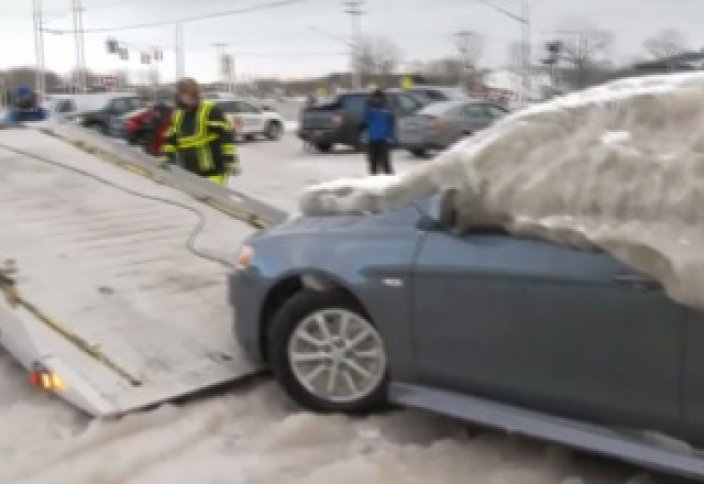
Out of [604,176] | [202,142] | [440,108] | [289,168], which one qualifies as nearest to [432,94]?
[440,108]

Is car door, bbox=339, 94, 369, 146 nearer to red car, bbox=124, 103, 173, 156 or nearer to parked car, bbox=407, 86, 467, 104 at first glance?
parked car, bbox=407, 86, 467, 104

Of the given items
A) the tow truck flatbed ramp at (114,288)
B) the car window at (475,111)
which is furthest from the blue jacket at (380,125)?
the tow truck flatbed ramp at (114,288)

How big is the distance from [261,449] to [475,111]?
19.1 metres

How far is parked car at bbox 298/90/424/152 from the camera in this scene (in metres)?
24.5

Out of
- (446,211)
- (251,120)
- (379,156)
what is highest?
(446,211)

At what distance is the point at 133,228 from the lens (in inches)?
278

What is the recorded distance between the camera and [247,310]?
5137mm

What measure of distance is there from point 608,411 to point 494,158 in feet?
4.01

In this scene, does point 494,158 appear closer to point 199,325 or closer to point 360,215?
point 360,215

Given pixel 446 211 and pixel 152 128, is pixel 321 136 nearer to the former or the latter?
pixel 152 128

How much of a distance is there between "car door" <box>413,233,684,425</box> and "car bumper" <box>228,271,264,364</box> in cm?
106

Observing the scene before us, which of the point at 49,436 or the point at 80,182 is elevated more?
the point at 80,182

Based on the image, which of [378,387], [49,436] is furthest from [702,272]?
[49,436]

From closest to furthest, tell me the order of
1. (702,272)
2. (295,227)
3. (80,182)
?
(702,272) < (295,227) < (80,182)
